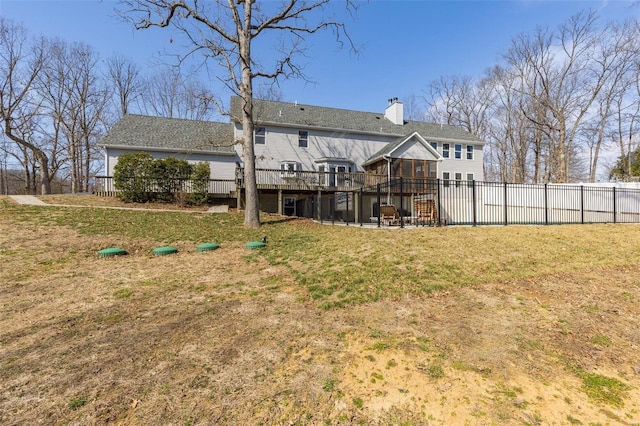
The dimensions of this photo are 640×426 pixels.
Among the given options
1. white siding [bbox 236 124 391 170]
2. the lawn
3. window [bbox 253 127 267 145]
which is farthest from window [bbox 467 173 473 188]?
window [bbox 253 127 267 145]

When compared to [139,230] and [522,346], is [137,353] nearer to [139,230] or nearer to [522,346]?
[522,346]

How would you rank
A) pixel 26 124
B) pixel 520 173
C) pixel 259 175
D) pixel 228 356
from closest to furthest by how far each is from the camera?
pixel 228 356 < pixel 259 175 < pixel 26 124 < pixel 520 173

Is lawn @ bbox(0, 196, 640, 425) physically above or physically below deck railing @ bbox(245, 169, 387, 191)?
below

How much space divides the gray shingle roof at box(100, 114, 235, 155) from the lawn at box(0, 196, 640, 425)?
45.7 feet

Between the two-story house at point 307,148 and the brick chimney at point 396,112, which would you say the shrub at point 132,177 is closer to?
the two-story house at point 307,148

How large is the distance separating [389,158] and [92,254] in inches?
736

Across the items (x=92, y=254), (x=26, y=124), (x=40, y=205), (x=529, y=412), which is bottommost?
(x=529, y=412)

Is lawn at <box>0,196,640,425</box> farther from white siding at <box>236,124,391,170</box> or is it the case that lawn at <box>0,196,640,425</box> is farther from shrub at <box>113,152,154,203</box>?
white siding at <box>236,124,391,170</box>

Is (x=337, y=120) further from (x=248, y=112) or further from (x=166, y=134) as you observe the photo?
(x=248, y=112)

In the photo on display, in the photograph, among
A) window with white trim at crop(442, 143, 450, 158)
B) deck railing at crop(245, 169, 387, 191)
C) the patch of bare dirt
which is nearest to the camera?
the patch of bare dirt

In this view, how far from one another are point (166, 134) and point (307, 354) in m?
23.1

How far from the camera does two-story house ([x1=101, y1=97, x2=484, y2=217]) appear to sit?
1967 centimetres

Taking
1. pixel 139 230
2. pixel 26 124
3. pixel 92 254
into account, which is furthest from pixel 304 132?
pixel 26 124

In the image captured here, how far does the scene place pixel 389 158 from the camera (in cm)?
2139
